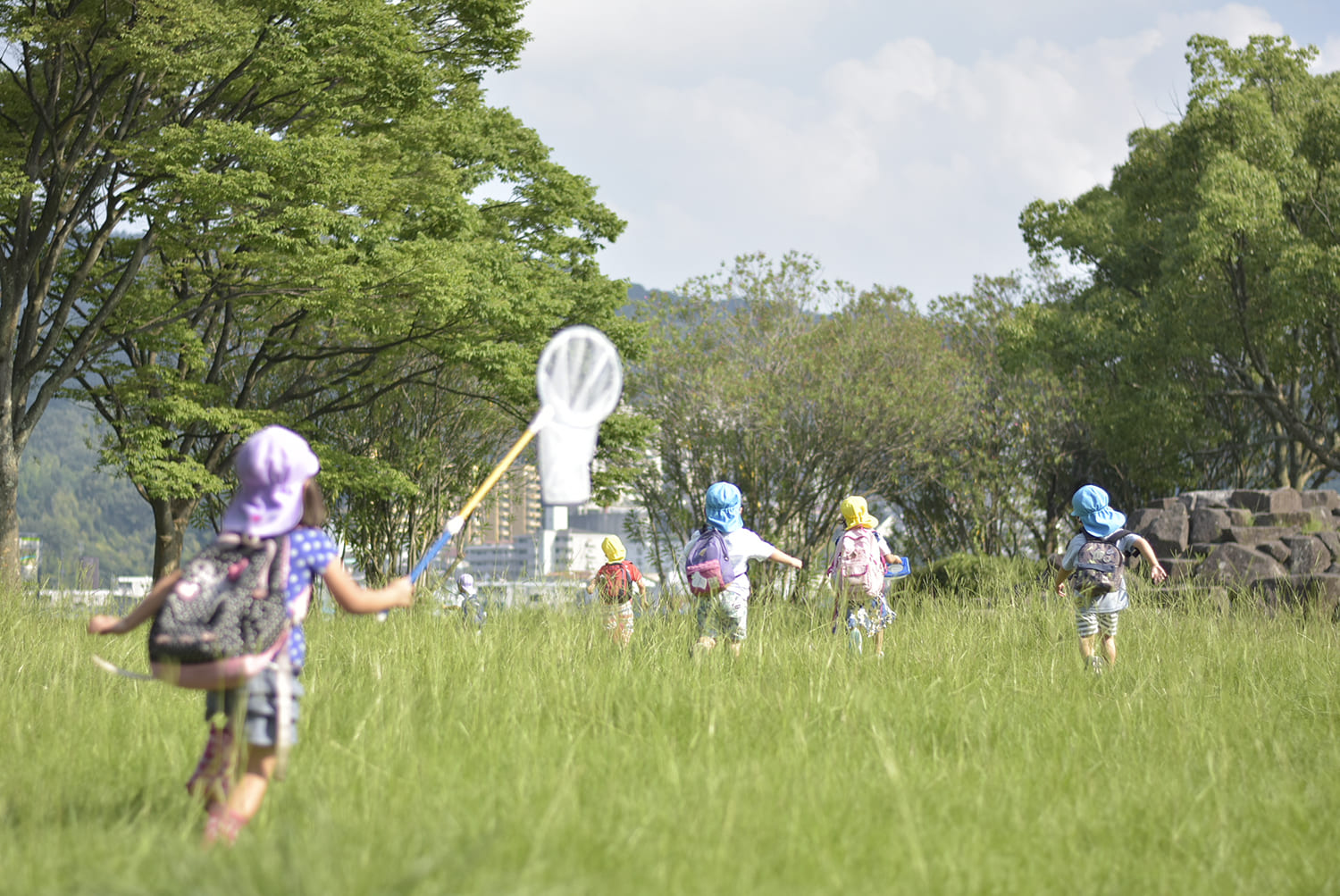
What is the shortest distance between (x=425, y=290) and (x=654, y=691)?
11.8 meters

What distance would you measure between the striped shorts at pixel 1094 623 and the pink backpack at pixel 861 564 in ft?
4.91

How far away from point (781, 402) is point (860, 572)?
13.8 m

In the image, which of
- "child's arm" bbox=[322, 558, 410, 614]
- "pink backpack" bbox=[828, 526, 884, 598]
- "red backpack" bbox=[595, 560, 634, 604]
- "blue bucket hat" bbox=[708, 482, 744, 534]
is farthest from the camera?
"red backpack" bbox=[595, 560, 634, 604]

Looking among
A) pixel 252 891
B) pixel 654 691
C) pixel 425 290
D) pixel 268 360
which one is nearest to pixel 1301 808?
pixel 654 691

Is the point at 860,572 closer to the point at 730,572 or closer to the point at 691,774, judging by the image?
the point at 730,572

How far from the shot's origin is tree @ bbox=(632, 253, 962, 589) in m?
22.5

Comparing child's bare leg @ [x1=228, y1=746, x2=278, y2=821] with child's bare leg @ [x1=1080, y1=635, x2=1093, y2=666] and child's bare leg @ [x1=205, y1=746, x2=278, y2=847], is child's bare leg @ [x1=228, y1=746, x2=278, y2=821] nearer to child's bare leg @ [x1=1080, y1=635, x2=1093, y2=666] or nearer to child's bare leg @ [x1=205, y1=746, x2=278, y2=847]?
child's bare leg @ [x1=205, y1=746, x2=278, y2=847]

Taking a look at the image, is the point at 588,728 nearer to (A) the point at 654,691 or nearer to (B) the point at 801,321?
(A) the point at 654,691

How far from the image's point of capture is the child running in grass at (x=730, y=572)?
24.3ft

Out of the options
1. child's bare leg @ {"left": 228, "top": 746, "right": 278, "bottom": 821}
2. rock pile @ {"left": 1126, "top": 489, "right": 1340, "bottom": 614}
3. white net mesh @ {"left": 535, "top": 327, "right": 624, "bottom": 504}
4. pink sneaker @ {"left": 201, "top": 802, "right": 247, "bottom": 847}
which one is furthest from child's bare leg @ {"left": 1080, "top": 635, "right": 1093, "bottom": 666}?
pink sneaker @ {"left": 201, "top": 802, "right": 247, "bottom": 847}

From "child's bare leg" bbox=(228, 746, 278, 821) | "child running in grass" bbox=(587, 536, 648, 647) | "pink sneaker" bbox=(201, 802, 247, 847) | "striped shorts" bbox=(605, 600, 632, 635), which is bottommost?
"pink sneaker" bbox=(201, 802, 247, 847)

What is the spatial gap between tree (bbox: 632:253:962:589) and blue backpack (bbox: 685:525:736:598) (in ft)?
48.0

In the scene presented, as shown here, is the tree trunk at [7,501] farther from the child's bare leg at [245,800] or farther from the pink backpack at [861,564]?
the child's bare leg at [245,800]

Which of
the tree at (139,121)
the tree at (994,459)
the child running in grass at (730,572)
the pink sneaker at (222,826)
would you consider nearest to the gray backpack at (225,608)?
the pink sneaker at (222,826)
